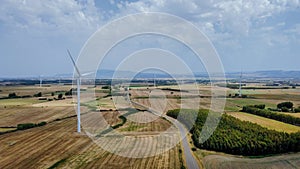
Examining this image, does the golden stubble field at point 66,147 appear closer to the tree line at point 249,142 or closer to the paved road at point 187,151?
the paved road at point 187,151

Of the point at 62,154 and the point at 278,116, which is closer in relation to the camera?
the point at 62,154

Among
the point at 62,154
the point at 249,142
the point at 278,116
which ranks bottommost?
the point at 62,154

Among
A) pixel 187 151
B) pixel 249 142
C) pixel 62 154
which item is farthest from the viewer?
pixel 187 151

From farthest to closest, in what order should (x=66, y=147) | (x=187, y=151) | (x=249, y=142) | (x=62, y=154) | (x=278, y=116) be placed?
(x=278, y=116) → (x=66, y=147) → (x=187, y=151) → (x=249, y=142) → (x=62, y=154)

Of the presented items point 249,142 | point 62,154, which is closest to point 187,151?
point 249,142

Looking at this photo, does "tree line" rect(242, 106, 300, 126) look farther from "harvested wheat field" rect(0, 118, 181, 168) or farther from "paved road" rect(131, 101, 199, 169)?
"harvested wheat field" rect(0, 118, 181, 168)

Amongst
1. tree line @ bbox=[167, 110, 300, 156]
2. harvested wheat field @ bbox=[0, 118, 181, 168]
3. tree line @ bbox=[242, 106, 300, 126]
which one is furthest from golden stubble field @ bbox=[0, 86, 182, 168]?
tree line @ bbox=[242, 106, 300, 126]

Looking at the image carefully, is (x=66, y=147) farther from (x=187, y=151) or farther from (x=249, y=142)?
(x=249, y=142)

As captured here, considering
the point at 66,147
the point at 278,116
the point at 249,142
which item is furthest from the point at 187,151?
the point at 278,116

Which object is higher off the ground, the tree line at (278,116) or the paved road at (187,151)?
the tree line at (278,116)

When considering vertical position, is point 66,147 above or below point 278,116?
below

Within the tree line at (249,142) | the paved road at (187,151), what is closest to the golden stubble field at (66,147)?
the paved road at (187,151)
